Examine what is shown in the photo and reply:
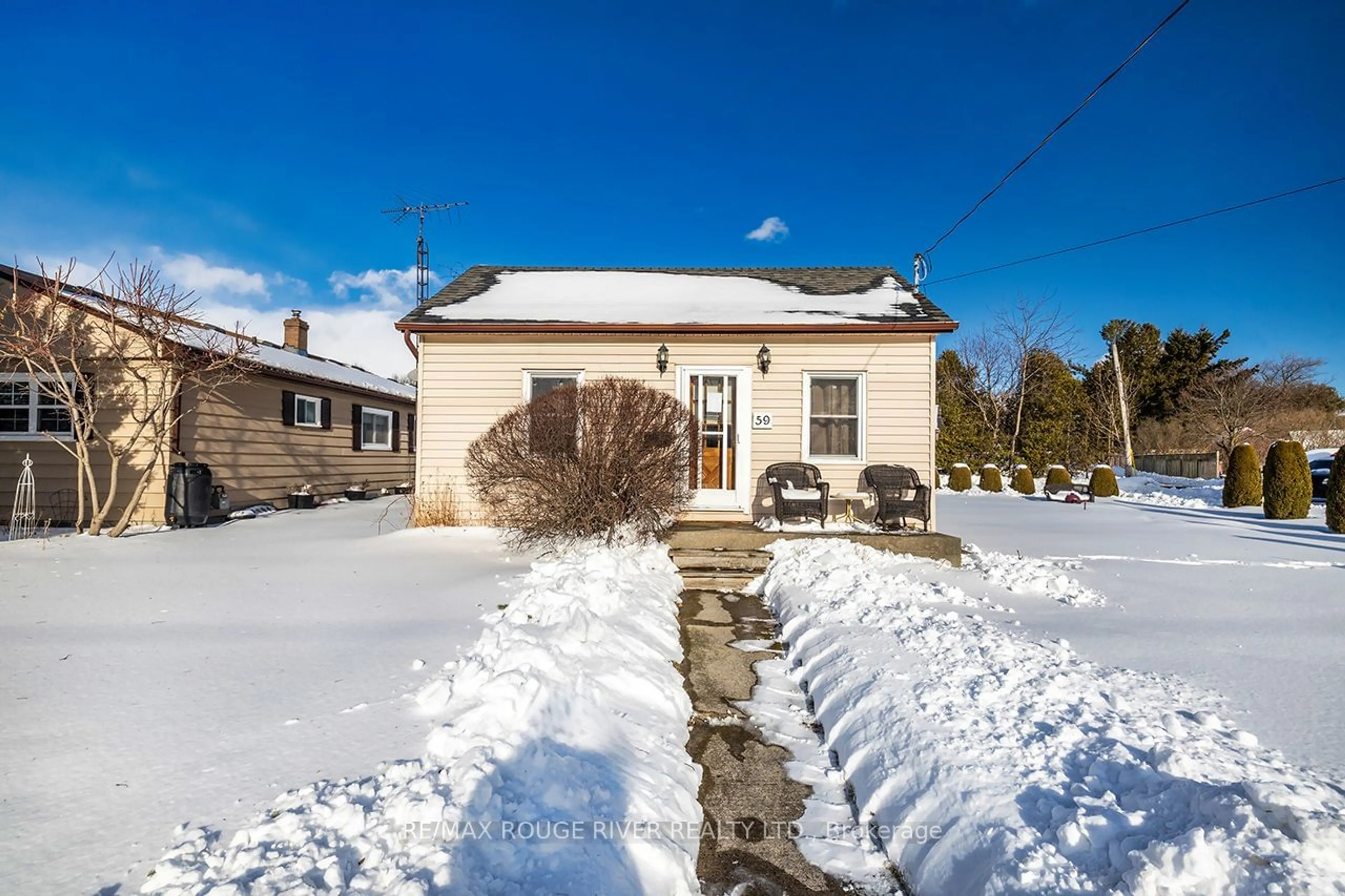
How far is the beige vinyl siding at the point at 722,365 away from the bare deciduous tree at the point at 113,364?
3.46 metres

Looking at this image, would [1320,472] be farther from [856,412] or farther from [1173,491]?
[856,412]

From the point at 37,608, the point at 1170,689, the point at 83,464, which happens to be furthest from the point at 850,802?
the point at 83,464

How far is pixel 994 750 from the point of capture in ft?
8.52

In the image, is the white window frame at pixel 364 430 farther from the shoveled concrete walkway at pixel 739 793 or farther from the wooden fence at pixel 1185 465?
the wooden fence at pixel 1185 465

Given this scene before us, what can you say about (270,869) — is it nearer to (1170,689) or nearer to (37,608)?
(1170,689)

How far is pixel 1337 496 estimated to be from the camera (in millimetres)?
9883

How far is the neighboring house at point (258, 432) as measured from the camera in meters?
9.87

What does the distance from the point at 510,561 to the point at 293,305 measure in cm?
1446

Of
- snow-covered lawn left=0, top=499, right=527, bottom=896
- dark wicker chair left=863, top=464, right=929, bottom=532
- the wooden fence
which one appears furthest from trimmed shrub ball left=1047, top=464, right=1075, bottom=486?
snow-covered lawn left=0, top=499, right=527, bottom=896

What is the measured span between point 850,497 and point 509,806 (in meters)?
7.74

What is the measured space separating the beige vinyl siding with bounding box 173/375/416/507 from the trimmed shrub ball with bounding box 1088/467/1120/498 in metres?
19.6

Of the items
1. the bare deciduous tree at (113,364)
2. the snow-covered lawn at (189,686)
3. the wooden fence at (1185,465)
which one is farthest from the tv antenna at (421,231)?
the wooden fence at (1185,465)

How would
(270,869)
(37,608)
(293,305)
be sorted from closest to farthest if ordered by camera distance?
1. (270,869)
2. (37,608)
3. (293,305)

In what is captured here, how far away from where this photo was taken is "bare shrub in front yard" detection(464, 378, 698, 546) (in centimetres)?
675
